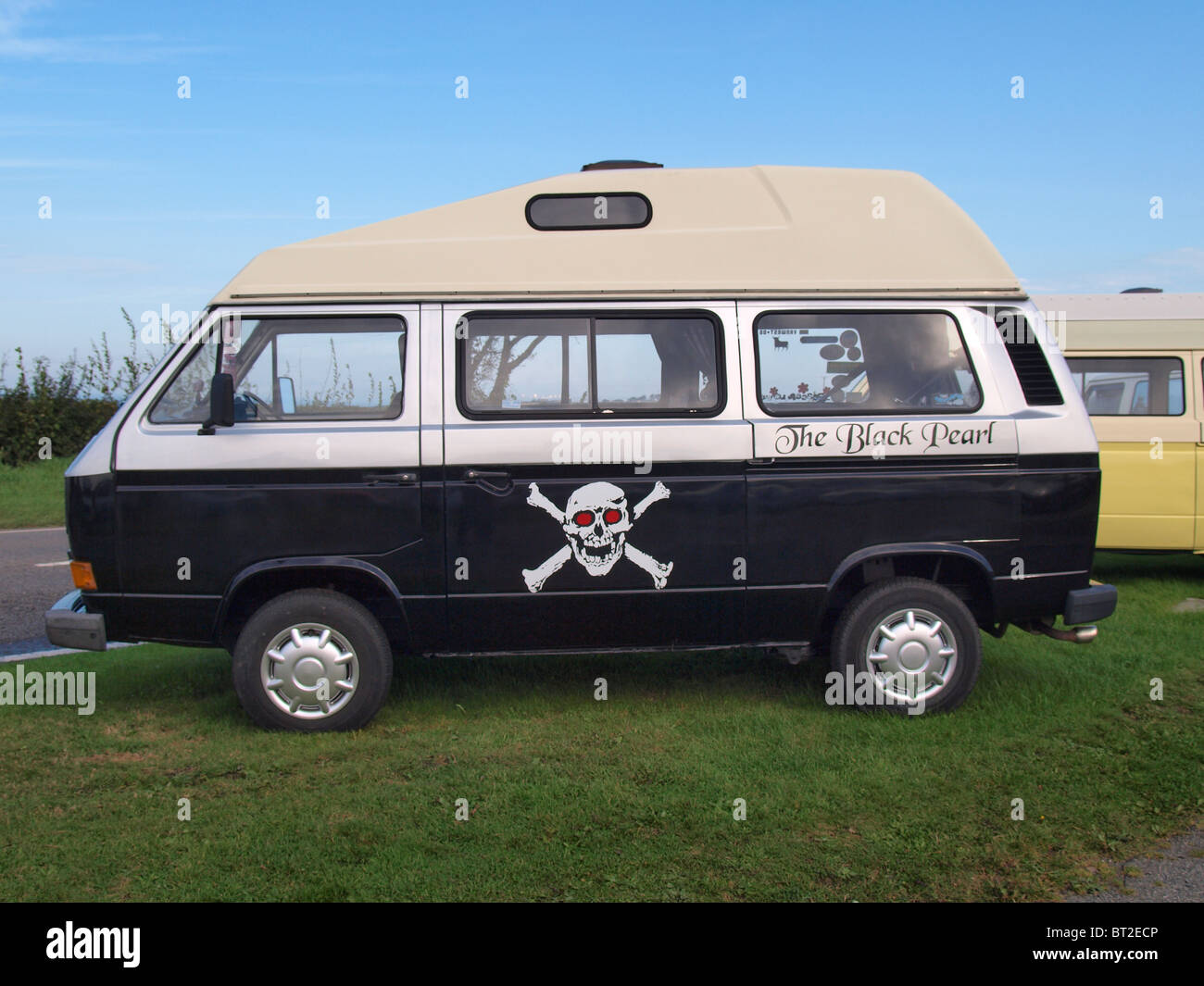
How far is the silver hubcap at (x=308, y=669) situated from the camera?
18.0 ft

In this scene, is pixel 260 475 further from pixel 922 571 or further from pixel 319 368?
pixel 922 571

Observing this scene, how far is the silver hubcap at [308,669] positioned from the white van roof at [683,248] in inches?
69.1

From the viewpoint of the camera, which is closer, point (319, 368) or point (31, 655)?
point (319, 368)

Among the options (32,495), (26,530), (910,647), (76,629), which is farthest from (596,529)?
(32,495)

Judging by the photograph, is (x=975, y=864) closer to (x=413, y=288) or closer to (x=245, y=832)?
(x=245, y=832)

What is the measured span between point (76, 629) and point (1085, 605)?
5.28 m

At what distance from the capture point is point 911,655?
18.9 ft

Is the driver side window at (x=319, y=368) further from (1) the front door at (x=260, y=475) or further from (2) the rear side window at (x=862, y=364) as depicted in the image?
(2) the rear side window at (x=862, y=364)

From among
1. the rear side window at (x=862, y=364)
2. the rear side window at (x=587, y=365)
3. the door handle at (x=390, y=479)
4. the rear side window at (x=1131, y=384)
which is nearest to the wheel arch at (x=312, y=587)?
the door handle at (x=390, y=479)

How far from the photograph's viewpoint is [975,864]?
3973mm

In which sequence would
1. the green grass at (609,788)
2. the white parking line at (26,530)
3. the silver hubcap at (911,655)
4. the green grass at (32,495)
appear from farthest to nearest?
the green grass at (32,495) < the white parking line at (26,530) < the silver hubcap at (911,655) < the green grass at (609,788)

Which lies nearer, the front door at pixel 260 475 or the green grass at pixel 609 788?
the green grass at pixel 609 788

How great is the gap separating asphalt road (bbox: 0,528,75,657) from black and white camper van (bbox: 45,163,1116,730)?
2.48 metres
